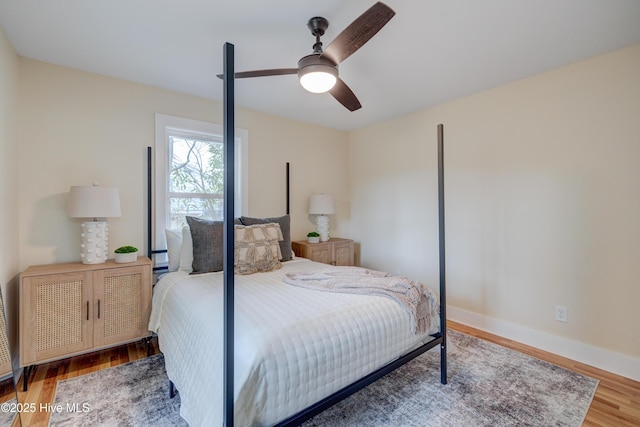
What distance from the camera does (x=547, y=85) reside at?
8.51ft

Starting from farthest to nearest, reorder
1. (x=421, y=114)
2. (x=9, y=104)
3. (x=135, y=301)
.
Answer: (x=421, y=114), (x=135, y=301), (x=9, y=104)

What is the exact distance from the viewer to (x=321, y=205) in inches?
154

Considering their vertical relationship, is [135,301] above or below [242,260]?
below

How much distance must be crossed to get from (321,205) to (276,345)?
8.96 feet

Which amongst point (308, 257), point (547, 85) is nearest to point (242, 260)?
point (308, 257)

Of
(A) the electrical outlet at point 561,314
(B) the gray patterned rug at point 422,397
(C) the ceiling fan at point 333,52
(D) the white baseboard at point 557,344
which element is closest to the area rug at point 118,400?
(B) the gray patterned rug at point 422,397

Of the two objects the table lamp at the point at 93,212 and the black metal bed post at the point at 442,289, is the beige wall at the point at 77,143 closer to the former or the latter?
the table lamp at the point at 93,212

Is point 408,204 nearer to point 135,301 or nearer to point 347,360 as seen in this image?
point 347,360

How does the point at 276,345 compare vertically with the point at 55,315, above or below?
above

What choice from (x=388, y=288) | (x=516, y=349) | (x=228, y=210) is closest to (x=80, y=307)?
(x=228, y=210)

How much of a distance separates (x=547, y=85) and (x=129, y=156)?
4015 millimetres

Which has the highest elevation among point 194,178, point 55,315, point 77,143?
point 77,143

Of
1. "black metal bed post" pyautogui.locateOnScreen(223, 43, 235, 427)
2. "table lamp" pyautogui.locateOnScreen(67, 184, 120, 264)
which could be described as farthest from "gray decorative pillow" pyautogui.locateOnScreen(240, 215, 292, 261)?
"black metal bed post" pyautogui.locateOnScreen(223, 43, 235, 427)

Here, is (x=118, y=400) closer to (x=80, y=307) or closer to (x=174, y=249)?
(x=80, y=307)
